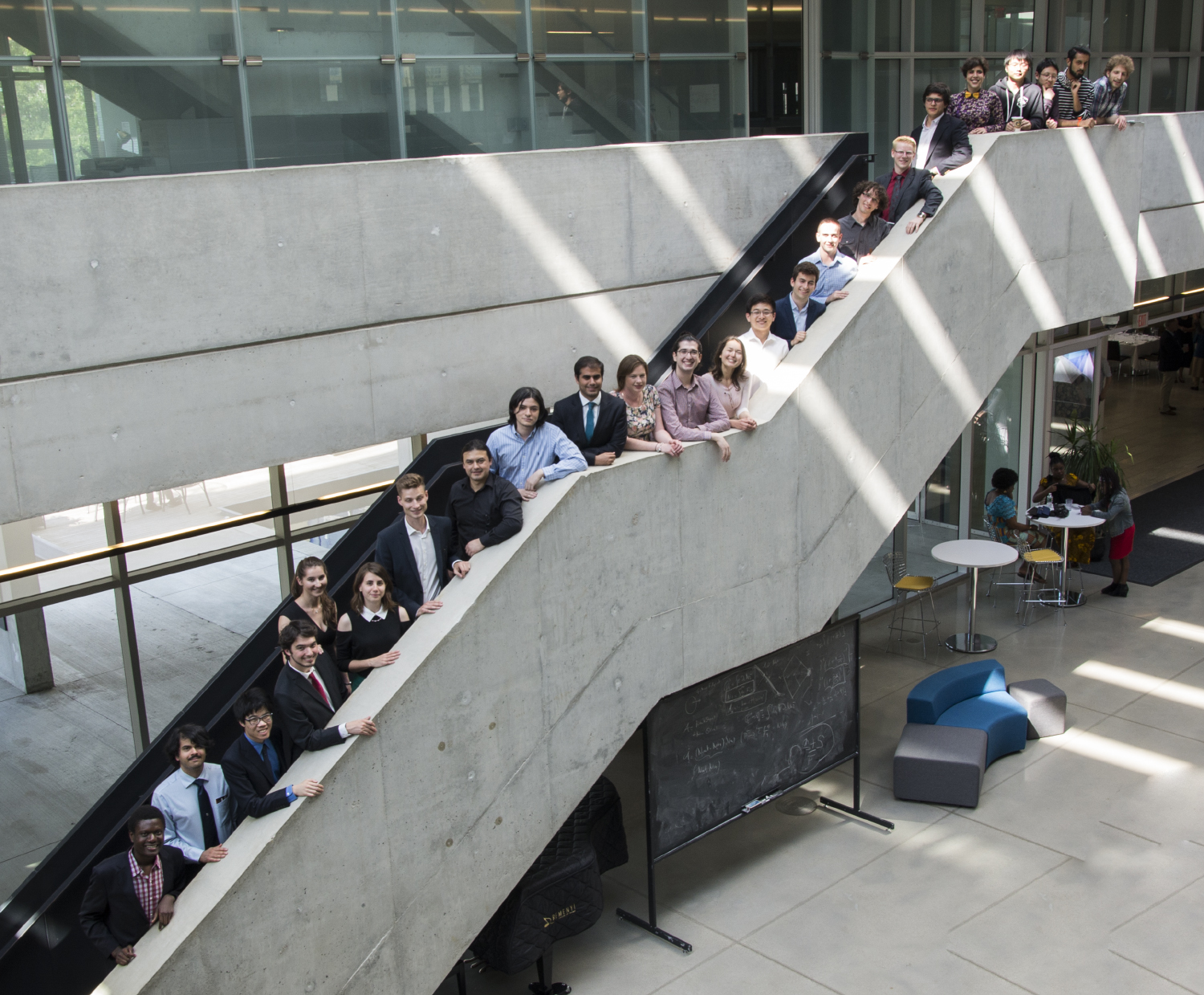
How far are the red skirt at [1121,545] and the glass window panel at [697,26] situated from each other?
7957mm

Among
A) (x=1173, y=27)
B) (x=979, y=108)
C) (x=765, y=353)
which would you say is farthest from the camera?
(x=1173, y=27)

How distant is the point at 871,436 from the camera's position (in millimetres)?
9781

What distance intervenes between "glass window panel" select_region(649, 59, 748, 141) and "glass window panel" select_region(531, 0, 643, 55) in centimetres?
41

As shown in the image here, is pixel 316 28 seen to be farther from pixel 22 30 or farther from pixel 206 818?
pixel 206 818

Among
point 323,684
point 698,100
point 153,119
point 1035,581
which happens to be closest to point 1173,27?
point 1035,581

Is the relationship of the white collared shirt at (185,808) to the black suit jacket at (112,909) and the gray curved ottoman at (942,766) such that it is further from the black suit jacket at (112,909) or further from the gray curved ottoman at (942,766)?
the gray curved ottoman at (942,766)

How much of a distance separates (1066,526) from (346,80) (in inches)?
398

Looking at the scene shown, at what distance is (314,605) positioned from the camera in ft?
23.8

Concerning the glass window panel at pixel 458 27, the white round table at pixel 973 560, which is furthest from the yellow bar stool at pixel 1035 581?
the glass window panel at pixel 458 27

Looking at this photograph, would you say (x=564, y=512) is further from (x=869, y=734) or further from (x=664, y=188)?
(x=869, y=734)

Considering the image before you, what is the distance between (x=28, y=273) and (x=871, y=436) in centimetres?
618

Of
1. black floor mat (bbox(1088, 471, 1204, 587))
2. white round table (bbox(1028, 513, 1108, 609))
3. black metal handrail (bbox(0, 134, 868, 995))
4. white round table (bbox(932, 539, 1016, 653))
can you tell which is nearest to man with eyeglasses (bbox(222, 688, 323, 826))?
black metal handrail (bbox(0, 134, 868, 995))

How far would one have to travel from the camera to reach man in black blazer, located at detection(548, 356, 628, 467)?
26.2ft

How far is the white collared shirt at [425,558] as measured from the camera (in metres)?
7.52
